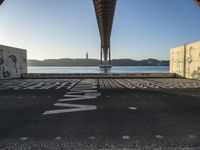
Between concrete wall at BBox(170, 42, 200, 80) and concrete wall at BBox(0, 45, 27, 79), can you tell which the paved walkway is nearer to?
concrete wall at BBox(170, 42, 200, 80)

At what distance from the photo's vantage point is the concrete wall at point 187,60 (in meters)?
18.5

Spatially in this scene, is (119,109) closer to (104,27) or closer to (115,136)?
(115,136)

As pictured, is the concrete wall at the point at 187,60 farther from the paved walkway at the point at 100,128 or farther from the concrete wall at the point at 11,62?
the concrete wall at the point at 11,62

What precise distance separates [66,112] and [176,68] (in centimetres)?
2193

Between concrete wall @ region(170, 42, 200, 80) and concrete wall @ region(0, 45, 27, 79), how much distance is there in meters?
21.7

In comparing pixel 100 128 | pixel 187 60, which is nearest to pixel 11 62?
pixel 100 128

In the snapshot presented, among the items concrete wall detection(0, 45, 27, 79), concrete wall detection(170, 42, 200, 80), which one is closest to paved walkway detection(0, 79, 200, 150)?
concrete wall detection(170, 42, 200, 80)

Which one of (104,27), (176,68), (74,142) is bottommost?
(74,142)

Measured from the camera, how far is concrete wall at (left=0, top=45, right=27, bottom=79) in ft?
64.3

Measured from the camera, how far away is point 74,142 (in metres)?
3.19

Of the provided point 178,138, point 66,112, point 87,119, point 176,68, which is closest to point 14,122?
point 66,112

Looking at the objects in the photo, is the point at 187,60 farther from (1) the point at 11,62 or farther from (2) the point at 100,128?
(1) the point at 11,62

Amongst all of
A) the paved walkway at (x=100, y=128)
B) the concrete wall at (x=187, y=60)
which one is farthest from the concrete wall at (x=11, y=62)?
the concrete wall at (x=187, y=60)

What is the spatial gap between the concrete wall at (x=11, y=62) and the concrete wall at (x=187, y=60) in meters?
21.7
